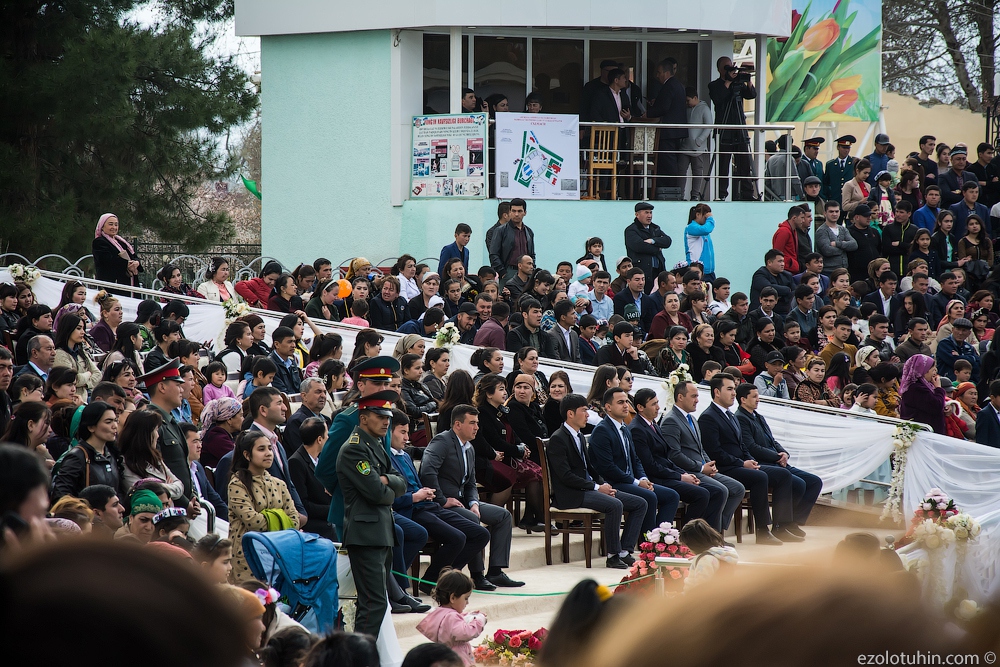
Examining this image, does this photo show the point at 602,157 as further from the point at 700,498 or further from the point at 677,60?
the point at 700,498

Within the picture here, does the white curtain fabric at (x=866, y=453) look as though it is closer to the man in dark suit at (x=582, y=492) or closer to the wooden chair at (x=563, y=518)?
the man in dark suit at (x=582, y=492)

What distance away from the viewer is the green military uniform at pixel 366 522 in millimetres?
6859

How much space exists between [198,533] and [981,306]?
11.5 meters

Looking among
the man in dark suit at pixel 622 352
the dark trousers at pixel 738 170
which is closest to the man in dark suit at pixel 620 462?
the man in dark suit at pixel 622 352

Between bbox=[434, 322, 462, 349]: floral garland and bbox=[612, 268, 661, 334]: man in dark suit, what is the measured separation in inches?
117

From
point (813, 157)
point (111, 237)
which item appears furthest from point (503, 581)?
point (813, 157)

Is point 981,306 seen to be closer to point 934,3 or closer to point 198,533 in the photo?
point 198,533

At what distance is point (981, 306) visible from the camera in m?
15.0

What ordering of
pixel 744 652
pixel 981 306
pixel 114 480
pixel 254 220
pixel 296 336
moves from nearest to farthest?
1. pixel 744 652
2. pixel 114 480
3. pixel 296 336
4. pixel 981 306
5. pixel 254 220

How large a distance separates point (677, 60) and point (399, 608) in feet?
46.4

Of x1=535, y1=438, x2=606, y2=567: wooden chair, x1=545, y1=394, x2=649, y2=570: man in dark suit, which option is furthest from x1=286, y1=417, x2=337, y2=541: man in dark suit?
x1=545, y1=394, x2=649, y2=570: man in dark suit

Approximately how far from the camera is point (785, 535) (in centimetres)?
1059

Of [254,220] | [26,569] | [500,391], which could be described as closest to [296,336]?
[500,391]

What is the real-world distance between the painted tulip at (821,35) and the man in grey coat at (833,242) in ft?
28.6
